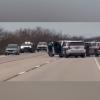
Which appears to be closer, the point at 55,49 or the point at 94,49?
the point at 94,49

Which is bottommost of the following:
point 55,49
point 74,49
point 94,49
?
point 94,49

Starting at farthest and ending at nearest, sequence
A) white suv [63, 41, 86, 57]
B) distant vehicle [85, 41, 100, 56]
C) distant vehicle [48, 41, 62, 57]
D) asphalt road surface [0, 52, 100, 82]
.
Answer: distant vehicle [85, 41, 100, 56] → distant vehicle [48, 41, 62, 57] → white suv [63, 41, 86, 57] → asphalt road surface [0, 52, 100, 82]

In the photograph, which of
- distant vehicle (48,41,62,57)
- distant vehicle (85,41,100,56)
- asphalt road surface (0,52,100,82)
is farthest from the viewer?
distant vehicle (85,41,100,56)

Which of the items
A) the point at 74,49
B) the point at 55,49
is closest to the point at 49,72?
the point at 74,49

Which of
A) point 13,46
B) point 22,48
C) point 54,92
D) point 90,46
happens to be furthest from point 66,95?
point 22,48

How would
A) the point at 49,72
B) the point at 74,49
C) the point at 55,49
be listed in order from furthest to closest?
the point at 55,49
the point at 74,49
the point at 49,72

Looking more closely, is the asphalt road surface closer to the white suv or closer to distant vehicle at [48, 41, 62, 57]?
the white suv

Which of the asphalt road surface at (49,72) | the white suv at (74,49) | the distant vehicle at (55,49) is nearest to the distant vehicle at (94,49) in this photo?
the distant vehicle at (55,49)

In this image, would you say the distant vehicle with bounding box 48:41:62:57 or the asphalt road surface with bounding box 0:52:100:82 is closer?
the asphalt road surface with bounding box 0:52:100:82

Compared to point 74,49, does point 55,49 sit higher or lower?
lower

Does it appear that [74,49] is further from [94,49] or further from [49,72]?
[49,72]

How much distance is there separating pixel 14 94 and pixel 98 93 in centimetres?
282

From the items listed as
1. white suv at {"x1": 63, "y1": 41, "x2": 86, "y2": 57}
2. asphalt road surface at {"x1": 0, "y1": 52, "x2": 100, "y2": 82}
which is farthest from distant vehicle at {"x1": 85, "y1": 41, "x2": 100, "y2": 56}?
asphalt road surface at {"x1": 0, "y1": 52, "x2": 100, "y2": 82}

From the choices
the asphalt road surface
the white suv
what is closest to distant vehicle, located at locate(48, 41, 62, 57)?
the white suv
